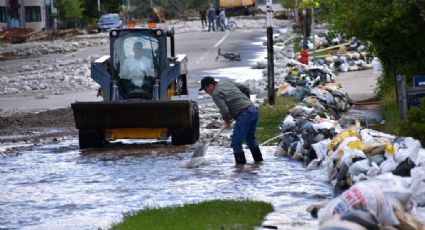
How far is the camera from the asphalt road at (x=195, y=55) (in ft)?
111

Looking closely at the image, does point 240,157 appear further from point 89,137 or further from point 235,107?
point 89,137

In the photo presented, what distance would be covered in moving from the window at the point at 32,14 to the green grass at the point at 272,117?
71.3 m

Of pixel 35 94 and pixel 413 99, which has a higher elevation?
pixel 413 99

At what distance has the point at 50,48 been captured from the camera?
213 feet

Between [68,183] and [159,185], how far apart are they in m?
1.54

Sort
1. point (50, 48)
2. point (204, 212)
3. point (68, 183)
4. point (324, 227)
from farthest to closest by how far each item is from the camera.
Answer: point (50, 48), point (68, 183), point (204, 212), point (324, 227)

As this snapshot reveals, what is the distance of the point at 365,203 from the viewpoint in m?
9.62

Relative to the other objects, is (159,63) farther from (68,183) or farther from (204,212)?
(204,212)

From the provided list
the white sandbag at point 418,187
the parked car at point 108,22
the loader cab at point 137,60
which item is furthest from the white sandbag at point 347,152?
the parked car at point 108,22

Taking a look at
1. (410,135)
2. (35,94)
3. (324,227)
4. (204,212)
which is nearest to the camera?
(324,227)

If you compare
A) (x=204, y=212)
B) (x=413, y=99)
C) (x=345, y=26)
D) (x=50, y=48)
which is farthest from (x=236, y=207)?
(x=50, y=48)

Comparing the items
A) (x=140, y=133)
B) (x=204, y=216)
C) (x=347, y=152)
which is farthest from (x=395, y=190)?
(x=140, y=133)

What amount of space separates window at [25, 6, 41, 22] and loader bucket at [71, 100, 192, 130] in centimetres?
7733

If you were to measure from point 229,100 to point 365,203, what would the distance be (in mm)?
8219
